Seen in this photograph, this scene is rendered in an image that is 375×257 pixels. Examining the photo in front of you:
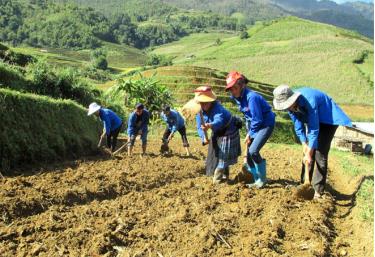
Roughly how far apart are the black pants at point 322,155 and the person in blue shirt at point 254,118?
0.76 m

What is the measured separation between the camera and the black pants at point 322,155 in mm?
7084

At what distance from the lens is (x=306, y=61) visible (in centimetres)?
7231

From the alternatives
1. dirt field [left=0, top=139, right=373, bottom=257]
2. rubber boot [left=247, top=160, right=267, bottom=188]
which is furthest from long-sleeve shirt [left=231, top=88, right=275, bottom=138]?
dirt field [left=0, top=139, right=373, bottom=257]

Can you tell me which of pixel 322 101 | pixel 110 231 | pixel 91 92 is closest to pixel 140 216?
pixel 110 231

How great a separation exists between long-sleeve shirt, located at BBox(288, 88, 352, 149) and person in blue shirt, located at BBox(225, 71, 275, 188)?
1.60 ft

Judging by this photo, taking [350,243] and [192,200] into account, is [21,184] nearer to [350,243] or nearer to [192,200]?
[192,200]

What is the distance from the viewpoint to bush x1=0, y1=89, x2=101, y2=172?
9.69 m

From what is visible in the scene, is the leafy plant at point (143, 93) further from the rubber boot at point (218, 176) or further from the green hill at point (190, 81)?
the rubber boot at point (218, 176)

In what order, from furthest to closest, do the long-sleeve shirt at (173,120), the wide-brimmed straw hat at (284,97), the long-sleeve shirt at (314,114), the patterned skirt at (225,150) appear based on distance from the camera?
the long-sleeve shirt at (173,120), the patterned skirt at (225,150), the long-sleeve shirt at (314,114), the wide-brimmed straw hat at (284,97)

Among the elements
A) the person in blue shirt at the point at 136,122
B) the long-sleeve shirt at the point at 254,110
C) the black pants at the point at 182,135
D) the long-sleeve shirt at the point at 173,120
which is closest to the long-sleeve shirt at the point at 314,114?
the long-sleeve shirt at the point at 254,110

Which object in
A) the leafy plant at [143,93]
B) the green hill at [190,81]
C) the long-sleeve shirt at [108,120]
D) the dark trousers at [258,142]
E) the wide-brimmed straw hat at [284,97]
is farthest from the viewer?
the green hill at [190,81]

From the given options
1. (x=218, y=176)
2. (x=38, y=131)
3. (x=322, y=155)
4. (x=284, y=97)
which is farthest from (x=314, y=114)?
(x=38, y=131)

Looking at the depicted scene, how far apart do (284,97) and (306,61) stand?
68.3m

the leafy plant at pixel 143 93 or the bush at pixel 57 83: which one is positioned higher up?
the bush at pixel 57 83
